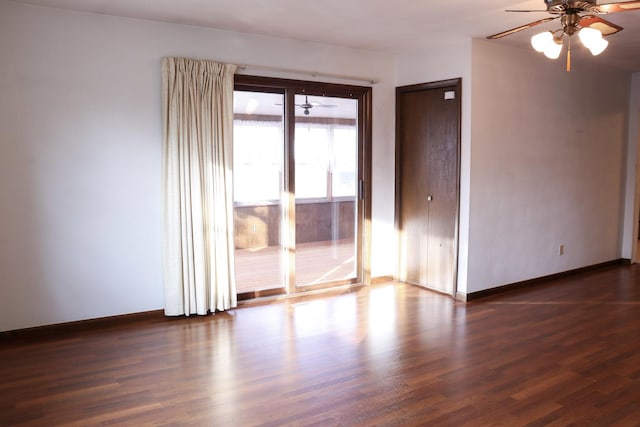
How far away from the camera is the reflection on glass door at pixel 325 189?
5.13 m

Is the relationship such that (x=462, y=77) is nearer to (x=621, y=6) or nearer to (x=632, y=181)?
(x=621, y=6)

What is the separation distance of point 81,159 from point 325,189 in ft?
7.68

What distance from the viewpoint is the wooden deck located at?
496cm

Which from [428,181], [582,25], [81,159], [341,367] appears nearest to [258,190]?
[81,159]

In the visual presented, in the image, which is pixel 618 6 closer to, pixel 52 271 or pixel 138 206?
pixel 138 206

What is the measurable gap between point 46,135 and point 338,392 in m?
2.90

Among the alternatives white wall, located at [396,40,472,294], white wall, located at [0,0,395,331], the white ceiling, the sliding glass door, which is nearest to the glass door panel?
the sliding glass door

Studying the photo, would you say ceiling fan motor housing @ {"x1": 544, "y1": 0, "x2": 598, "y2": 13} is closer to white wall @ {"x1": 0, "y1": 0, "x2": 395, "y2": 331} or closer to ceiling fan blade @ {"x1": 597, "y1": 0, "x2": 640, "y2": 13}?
ceiling fan blade @ {"x1": 597, "y1": 0, "x2": 640, "y2": 13}

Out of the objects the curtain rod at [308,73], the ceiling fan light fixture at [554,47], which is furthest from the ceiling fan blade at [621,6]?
the curtain rod at [308,73]

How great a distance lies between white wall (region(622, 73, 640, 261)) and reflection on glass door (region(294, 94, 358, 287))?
3.91 meters

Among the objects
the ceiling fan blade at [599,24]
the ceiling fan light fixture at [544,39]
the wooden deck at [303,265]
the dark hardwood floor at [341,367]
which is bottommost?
the dark hardwood floor at [341,367]

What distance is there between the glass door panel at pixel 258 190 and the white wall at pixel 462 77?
156 centimetres

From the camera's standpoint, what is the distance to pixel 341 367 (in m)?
3.41

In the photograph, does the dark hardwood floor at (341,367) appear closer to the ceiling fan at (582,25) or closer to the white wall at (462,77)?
the white wall at (462,77)
